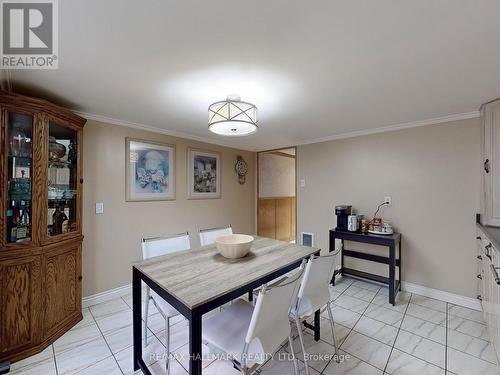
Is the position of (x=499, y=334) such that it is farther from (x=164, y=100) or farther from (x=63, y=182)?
(x=63, y=182)

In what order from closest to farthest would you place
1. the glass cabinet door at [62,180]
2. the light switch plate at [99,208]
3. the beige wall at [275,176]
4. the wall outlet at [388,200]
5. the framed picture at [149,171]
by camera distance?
the glass cabinet door at [62,180]
the light switch plate at [99,208]
the framed picture at [149,171]
the wall outlet at [388,200]
the beige wall at [275,176]

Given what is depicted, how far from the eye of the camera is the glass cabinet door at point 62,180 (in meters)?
1.95

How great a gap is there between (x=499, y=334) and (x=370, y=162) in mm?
2081

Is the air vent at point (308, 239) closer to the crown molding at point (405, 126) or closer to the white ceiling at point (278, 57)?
the crown molding at point (405, 126)

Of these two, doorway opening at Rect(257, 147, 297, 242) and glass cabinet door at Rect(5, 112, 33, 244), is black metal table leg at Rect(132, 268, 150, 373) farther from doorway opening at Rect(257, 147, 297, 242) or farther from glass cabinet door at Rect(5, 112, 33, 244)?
doorway opening at Rect(257, 147, 297, 242)

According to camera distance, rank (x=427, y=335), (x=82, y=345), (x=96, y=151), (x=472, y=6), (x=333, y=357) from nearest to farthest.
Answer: (x=472, y=6) → (x=333, y=357) → (x=82, y=345) → (x=427, y=335) → (x=96, y=151)

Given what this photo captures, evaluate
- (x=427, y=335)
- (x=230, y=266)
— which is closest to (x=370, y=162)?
(x=427, y=335)

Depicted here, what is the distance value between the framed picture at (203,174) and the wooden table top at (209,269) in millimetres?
1534


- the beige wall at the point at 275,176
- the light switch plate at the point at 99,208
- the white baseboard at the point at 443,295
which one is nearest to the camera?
the white baseboard at the point at 443,295

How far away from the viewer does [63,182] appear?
Answer: 209 centimetres

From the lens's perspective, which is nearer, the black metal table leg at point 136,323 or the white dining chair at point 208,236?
the black metal table leg at point 136,323

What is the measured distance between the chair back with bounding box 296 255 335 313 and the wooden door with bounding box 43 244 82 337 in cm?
207

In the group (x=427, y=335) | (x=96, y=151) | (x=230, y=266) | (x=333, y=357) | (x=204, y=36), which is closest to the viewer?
(x=204, y=36)

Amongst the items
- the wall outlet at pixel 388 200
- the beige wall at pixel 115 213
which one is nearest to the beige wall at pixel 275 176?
the beige wall at pixel 115 213
